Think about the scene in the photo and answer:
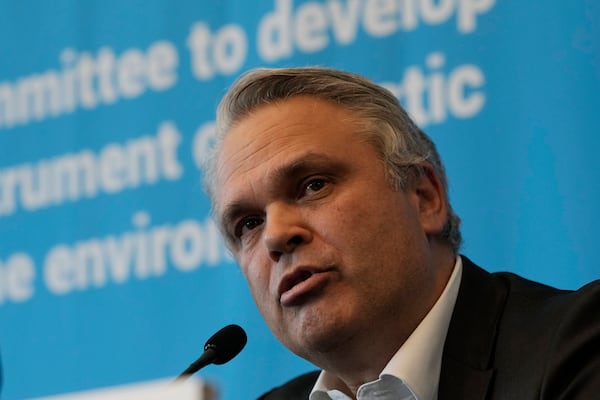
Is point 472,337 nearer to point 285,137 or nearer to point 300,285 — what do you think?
point 300,285

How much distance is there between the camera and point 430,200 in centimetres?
281

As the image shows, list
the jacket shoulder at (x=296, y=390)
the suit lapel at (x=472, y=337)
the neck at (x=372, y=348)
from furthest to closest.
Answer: the jacket shoulder at (x=296, y=390) < the neck at (x=372, y=348) < the suit lapel at (x=472, y=337)

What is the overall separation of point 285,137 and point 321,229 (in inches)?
10.6

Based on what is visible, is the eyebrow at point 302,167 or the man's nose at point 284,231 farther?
the eyebrow at point 302,167

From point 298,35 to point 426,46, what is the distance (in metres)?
0.46

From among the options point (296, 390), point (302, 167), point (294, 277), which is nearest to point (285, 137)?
point (302, 167)

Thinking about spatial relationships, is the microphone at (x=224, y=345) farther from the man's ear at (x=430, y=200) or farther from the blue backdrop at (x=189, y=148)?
the blue backdrop at (x=189, y=148)

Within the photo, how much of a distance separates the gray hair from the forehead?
0.02 m

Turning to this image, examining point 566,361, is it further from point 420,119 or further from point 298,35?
point 298,35

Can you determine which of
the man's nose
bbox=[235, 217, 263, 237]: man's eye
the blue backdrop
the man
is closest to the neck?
the man

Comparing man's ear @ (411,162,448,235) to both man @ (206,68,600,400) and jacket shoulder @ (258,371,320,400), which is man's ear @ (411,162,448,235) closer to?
man @ (206,68,600,400)

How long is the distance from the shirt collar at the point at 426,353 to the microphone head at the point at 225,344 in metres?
0.33

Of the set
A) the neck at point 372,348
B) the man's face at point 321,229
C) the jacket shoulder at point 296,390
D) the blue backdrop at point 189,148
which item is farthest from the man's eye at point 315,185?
the blue backdrop at point 189,148

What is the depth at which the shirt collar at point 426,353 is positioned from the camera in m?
2.51
